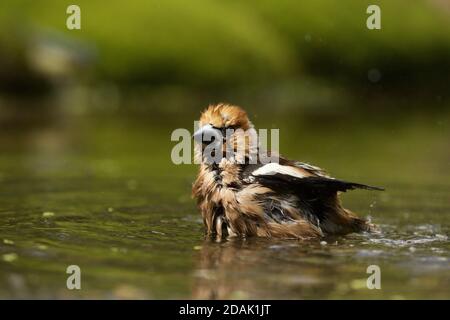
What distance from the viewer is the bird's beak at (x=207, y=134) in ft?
31.6

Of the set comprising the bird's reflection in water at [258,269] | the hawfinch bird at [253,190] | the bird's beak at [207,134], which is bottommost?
the bird's reflection in water at [258,269]

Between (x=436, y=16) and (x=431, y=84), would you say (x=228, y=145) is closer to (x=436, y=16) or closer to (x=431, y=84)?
(x=431, y=84)

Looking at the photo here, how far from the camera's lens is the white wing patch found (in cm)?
929

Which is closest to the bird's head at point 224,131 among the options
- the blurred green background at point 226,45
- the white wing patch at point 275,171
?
the white wing patch at point 275,171

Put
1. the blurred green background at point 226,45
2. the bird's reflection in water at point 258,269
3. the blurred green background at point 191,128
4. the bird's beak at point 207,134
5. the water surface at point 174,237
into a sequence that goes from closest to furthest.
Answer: the bird's reflection in water at point 258,269, the water surface at point 174,237, the blurred green background at point 191,128, the bird's beak at point 207,134, the blurred green background at point 226,45

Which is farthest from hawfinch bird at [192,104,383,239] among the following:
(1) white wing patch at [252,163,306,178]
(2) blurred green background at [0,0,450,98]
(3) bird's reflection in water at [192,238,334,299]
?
(2) blurred green background at [0,0,450,98]

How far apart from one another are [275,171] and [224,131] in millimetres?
856

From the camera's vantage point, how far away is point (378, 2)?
174 feet

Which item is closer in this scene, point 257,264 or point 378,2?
point 257,264

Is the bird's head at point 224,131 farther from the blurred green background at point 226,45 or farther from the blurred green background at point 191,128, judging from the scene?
the blurred green background at point 226,45

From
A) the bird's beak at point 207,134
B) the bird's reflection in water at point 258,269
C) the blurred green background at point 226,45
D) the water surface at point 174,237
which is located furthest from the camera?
the blurred green background at point 226,45

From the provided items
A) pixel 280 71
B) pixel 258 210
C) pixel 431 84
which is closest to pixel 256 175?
pixel 258 210

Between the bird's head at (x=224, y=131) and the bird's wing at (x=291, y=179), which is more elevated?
the bird's head at (x=224, y=131)

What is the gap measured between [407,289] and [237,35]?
3814cm
